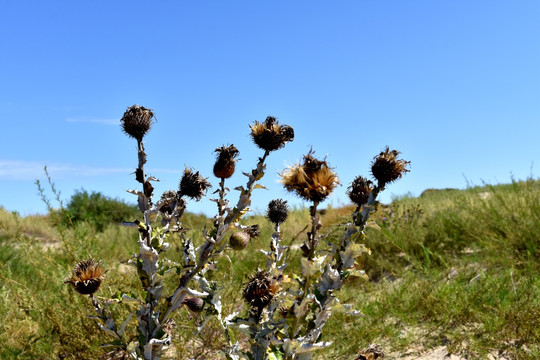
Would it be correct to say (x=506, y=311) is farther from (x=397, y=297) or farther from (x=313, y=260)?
(x=313, y=260)

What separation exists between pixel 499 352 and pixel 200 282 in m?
2.35

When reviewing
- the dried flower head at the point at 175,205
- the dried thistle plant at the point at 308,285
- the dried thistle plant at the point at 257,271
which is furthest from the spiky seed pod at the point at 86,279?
the dried thistle plant at the point at 308,285

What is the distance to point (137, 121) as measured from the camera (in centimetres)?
208

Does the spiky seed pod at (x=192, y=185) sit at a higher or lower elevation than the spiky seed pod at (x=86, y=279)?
higher

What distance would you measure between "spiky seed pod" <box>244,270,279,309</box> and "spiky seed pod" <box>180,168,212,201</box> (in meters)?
0.46

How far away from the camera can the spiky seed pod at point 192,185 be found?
7.55 feet

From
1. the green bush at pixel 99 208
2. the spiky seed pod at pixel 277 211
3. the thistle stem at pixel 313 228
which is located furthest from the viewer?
the green bush at pixel 99 208

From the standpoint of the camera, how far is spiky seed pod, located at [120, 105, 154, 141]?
6.85 ft

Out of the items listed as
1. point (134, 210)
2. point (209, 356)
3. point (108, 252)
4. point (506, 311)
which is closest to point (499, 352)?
point (506, 311)

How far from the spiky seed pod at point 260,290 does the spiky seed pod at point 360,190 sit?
1.91 feet

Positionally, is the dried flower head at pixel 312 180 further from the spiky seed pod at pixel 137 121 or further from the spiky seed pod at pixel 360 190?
the spiky seed pod at pixel 137 121

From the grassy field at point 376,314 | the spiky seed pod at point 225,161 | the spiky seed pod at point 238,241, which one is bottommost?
the grassy field at point 376,314

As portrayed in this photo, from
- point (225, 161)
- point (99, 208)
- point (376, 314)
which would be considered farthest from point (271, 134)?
point (99, 208)

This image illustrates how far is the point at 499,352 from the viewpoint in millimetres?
3553
